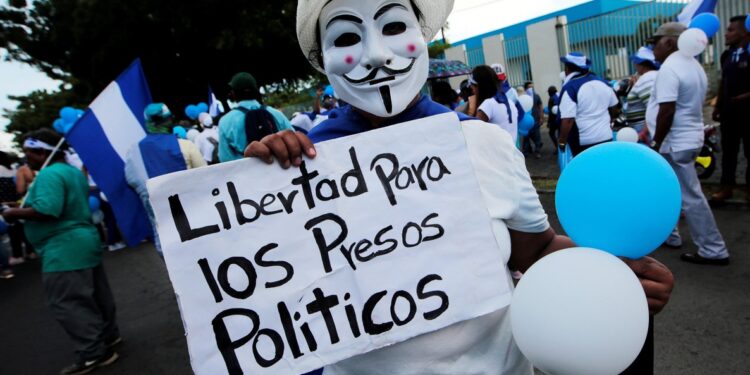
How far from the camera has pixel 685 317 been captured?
3191 millimetres

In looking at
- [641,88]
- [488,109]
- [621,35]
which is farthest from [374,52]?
[621,35]

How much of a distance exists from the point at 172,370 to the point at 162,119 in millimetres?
2217

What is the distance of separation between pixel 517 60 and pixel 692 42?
46.9 feet

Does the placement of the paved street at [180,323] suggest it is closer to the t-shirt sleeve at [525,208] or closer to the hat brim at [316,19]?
the t-shirt sleeve at [525,208]

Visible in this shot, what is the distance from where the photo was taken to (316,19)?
1.38 meters

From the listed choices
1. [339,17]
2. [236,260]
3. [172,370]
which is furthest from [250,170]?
[172,370]

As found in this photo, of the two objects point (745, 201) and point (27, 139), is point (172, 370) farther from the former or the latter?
point (745, 201)

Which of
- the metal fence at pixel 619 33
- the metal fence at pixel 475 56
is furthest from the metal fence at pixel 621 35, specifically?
the metal fence at pixel 475 56

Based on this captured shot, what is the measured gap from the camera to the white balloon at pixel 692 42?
11.9ft

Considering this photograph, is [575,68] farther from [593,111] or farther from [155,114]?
[155,114]

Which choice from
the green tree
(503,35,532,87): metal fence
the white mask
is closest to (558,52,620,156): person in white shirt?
the white mask

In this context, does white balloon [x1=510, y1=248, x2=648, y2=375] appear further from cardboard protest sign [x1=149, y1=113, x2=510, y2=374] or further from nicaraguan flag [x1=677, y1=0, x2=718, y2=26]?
nicaraguan flag [x1=677, y1=0, x2=718, y2=26]

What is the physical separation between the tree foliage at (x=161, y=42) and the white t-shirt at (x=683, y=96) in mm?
15408

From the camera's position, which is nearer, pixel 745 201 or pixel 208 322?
pixel 208 322
